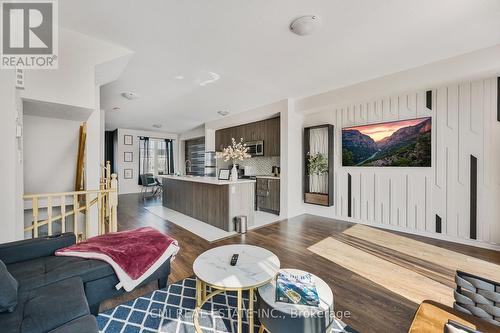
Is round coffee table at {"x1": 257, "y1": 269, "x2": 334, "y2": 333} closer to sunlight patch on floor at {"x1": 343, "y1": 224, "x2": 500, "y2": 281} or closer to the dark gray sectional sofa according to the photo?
the dark gray sectional sofa

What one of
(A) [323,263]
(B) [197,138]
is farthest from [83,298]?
(B) [197,138]

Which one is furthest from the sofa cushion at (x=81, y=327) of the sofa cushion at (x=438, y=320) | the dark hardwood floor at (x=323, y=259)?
the sofa cushion at (x=438, y=320)

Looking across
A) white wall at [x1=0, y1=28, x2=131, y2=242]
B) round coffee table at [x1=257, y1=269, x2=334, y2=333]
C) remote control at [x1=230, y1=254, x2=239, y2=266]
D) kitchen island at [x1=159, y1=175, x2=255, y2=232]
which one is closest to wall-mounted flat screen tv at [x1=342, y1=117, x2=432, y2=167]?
kitchen island at [x1=159, y1=175, x2=255, y2=232]

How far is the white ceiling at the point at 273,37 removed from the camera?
1.92m

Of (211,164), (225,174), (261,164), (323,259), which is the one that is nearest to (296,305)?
(323,259)

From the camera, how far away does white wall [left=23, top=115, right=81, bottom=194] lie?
114 inches

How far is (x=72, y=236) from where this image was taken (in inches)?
80.1

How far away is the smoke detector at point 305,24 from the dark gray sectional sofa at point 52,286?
275 cm

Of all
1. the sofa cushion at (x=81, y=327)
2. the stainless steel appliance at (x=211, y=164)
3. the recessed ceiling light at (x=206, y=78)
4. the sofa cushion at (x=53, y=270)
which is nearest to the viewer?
the sofa cushion at (x=81, y=327)

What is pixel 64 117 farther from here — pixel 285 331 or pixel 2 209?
pixel 285 331

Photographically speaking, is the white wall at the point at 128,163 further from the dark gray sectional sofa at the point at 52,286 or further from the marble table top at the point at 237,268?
the marble table top at the point at 237,268

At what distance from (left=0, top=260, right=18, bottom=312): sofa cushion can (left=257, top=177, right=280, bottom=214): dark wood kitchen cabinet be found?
14.0 ft

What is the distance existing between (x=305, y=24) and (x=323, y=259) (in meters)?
2.74

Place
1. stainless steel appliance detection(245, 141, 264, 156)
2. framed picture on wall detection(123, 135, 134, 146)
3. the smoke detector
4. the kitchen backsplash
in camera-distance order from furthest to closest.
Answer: framed picture on wall detection(123, 135, 134, 146) < the kitchen backsplash < stainless steel appliance detection(245, 141, 264, 156) < the smoke detector
